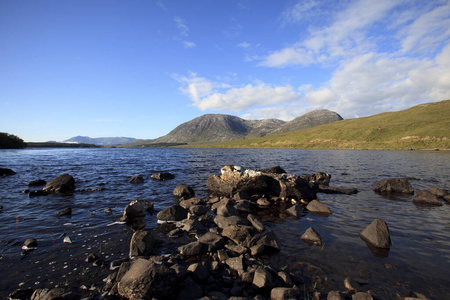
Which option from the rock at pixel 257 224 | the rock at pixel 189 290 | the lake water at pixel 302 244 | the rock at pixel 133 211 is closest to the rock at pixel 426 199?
the lake water at pixel 302 244

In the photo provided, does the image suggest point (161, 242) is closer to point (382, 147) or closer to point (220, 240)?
point (220, 240)

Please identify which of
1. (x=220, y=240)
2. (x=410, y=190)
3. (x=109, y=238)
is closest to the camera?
(x=220, y=240)

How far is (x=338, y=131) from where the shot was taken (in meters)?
157

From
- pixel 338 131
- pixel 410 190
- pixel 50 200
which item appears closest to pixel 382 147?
pixel 338 131

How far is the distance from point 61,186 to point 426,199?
36496mm

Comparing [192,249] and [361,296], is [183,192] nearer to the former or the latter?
[192,249]

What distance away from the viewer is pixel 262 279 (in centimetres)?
705

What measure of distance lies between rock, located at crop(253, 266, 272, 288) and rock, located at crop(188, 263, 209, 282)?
190 centimetres

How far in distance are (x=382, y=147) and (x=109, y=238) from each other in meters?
133

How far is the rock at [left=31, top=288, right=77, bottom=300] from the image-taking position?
20.2 feet

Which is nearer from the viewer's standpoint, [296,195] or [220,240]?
[220,240]

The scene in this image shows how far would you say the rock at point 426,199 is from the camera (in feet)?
55.0

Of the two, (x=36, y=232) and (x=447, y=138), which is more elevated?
(x=447, y=138)

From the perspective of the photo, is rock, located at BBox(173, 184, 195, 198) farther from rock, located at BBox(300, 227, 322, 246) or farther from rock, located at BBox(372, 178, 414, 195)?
rock, located at BBox(372, 178, 414, 195)
